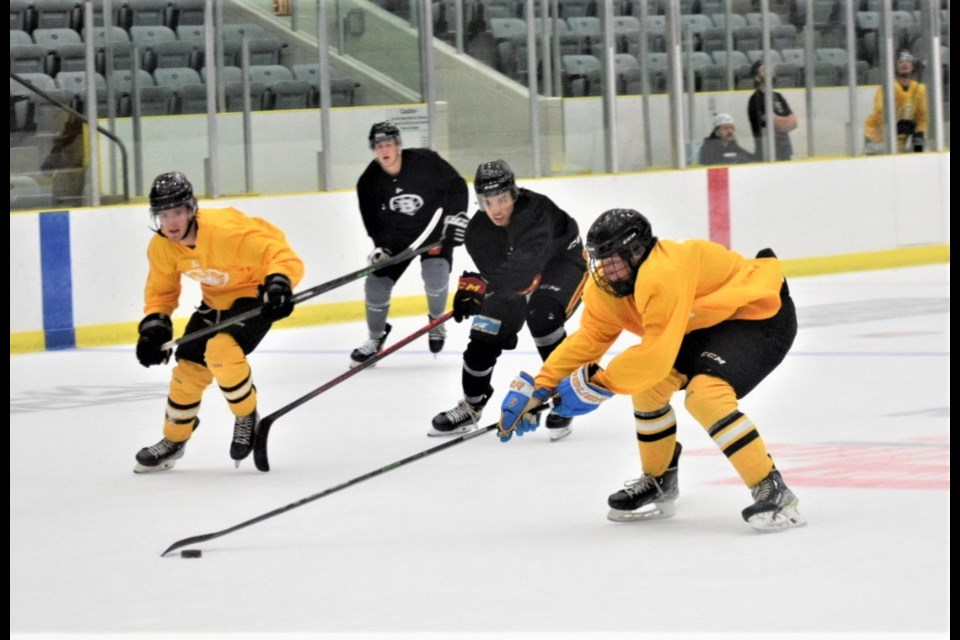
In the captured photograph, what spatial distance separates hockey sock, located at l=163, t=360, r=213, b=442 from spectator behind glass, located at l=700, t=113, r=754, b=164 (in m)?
8.06

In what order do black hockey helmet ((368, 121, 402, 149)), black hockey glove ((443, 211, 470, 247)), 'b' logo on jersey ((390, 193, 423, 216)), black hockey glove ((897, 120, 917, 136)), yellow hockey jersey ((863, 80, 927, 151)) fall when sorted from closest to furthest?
1. black hockey glove ((443, 211, 470, 247))
2. black hockey helmet ((368, 121, 402, 149))
3. 'b' logo on jersey ((390, 193, 423, 216))
4. yellow hockey jersey ((863, 80, 927, 151))
5. black hockey glove ((897, 120, 917, 136))

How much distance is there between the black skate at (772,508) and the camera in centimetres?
464

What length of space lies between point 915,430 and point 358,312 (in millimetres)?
5604

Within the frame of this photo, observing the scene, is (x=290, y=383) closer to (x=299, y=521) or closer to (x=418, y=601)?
(x=299, y=521)

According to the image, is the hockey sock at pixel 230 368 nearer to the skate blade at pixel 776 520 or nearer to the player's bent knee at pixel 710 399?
the player's bent knee at pixel 710 399

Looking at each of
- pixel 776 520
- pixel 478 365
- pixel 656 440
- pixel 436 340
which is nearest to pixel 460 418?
pixel 478 365

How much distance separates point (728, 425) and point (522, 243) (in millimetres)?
2156

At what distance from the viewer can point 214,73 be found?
37.2 ft

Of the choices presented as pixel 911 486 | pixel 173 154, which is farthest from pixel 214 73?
pixel 911 486

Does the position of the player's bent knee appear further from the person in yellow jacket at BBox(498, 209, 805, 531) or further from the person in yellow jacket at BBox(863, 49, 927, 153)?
the person in yellow jacket at BBox(863, 49, 927, 153)

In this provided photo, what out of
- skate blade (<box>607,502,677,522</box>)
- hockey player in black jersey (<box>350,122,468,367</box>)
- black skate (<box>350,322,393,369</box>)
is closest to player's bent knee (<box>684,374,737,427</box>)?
skate blade (<box>607,502,677,522</box>)

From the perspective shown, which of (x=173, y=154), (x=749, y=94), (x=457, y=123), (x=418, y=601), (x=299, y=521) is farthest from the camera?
(x=749, y=94)

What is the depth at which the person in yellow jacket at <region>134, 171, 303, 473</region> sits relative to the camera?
5.93 m

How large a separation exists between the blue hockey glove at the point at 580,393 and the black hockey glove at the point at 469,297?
2.29m
